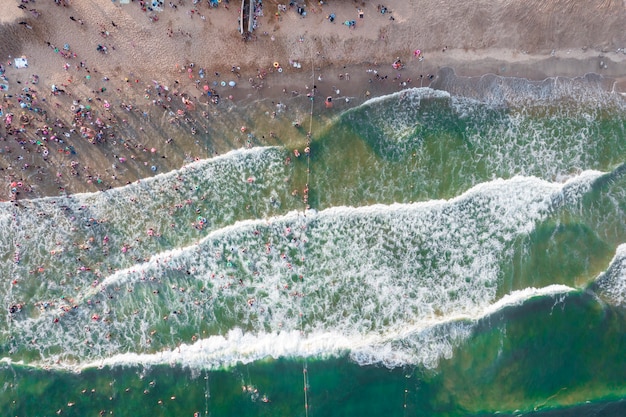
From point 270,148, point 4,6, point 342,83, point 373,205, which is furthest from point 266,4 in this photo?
point 4,6

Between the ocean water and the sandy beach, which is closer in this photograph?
the sandy beach

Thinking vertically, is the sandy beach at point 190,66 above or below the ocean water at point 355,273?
above

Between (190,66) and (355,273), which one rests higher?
(190,66)

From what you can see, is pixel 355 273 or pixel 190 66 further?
pixel 355 273

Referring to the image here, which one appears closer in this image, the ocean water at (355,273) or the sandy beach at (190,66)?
the sandy beach at (190,66)
